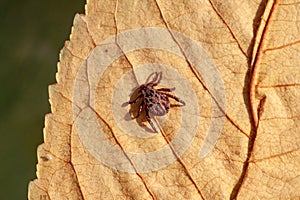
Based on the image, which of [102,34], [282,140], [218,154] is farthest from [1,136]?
[282,140]

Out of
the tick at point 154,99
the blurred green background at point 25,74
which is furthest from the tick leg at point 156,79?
the blurred green background at point 25,74

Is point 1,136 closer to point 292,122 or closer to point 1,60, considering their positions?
point 1,60

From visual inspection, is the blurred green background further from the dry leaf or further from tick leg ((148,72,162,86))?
tick leg ((148,72,162,86))

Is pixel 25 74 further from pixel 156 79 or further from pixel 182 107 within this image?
pixel 182 107

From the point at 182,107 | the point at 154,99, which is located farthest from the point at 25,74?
the point at 182,107

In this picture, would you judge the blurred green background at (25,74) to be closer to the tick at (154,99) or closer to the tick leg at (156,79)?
the tick at (154,99)

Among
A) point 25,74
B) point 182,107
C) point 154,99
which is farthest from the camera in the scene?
point 25,74
